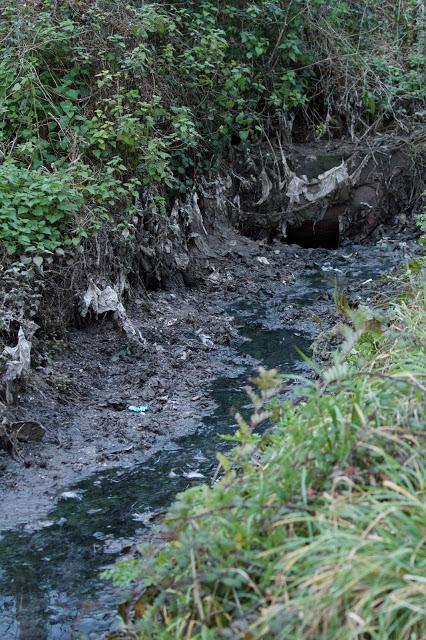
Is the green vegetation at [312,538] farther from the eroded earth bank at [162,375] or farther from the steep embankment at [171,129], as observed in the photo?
the steep embankment at [171,129]

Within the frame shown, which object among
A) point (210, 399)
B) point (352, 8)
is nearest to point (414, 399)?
point (210, 399)

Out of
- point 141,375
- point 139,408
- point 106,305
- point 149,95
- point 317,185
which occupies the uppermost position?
point 149,95

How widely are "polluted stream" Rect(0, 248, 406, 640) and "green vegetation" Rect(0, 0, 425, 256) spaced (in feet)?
5.70

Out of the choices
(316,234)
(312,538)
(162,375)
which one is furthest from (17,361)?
(316,234)

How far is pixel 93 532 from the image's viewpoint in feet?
14.2

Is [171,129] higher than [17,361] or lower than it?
higher

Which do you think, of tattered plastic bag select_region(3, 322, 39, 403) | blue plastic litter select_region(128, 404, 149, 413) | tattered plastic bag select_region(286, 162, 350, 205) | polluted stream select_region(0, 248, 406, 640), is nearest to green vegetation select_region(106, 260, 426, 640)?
polluted stream select_region(0, 248, 406, 640)

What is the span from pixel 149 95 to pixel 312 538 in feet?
19.4

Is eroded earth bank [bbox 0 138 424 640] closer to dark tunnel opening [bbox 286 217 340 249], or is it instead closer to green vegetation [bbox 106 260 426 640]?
dark tunnel opening [bbox 286 217 340 249]

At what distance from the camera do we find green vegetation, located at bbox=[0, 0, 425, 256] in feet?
21.5

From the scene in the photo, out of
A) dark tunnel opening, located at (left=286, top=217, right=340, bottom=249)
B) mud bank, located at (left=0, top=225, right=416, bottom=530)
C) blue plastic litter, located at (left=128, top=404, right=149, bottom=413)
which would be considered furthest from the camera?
dark tunnel opening, located at (left=286, top=217, right=340, bottom=249)

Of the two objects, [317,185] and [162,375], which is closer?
[162,375]

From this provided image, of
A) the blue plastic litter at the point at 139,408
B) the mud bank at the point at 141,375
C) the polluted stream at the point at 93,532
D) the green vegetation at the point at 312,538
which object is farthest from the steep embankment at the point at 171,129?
the green vegetation at the point at 312,538

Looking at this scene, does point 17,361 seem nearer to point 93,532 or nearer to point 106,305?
point 106,305
